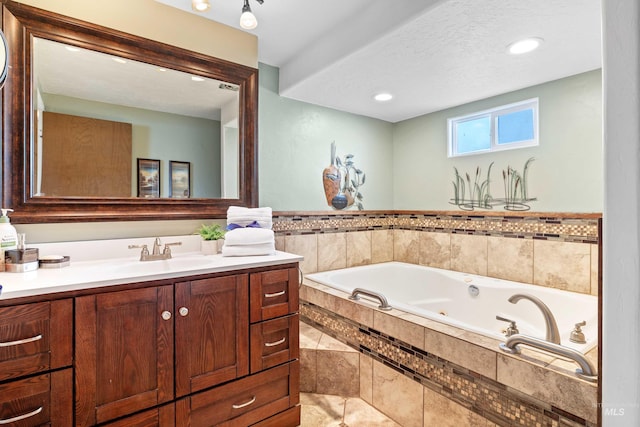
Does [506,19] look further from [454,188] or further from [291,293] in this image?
[291,293]

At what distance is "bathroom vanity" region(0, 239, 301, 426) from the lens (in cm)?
112

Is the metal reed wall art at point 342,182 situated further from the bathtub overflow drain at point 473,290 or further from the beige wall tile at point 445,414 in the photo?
the beige wall tile at point 445,414

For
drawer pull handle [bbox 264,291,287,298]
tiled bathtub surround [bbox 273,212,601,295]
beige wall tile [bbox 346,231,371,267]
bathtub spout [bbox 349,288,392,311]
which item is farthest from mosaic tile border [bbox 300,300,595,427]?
beige wall tile [bbox 346,231,371,267]

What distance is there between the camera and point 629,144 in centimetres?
58

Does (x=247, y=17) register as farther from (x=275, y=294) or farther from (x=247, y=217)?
(x=275, y=294)

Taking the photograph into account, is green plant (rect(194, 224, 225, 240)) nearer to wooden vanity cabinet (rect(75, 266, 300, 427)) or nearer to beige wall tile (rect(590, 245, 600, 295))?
wooden vanity cabinet (rect(75, 266, 300, 427))

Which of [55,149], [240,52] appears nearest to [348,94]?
[240,52]

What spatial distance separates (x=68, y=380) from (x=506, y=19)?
2518mm

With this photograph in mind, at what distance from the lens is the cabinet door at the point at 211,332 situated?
4.60 feet

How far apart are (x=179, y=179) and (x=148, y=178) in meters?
0.18

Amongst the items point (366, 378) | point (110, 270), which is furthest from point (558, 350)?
point (110, 270)

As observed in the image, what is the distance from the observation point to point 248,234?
180cm

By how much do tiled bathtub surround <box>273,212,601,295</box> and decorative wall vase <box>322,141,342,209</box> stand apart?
20 centimetres

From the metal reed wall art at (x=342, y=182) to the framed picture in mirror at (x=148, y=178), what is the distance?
147cm
